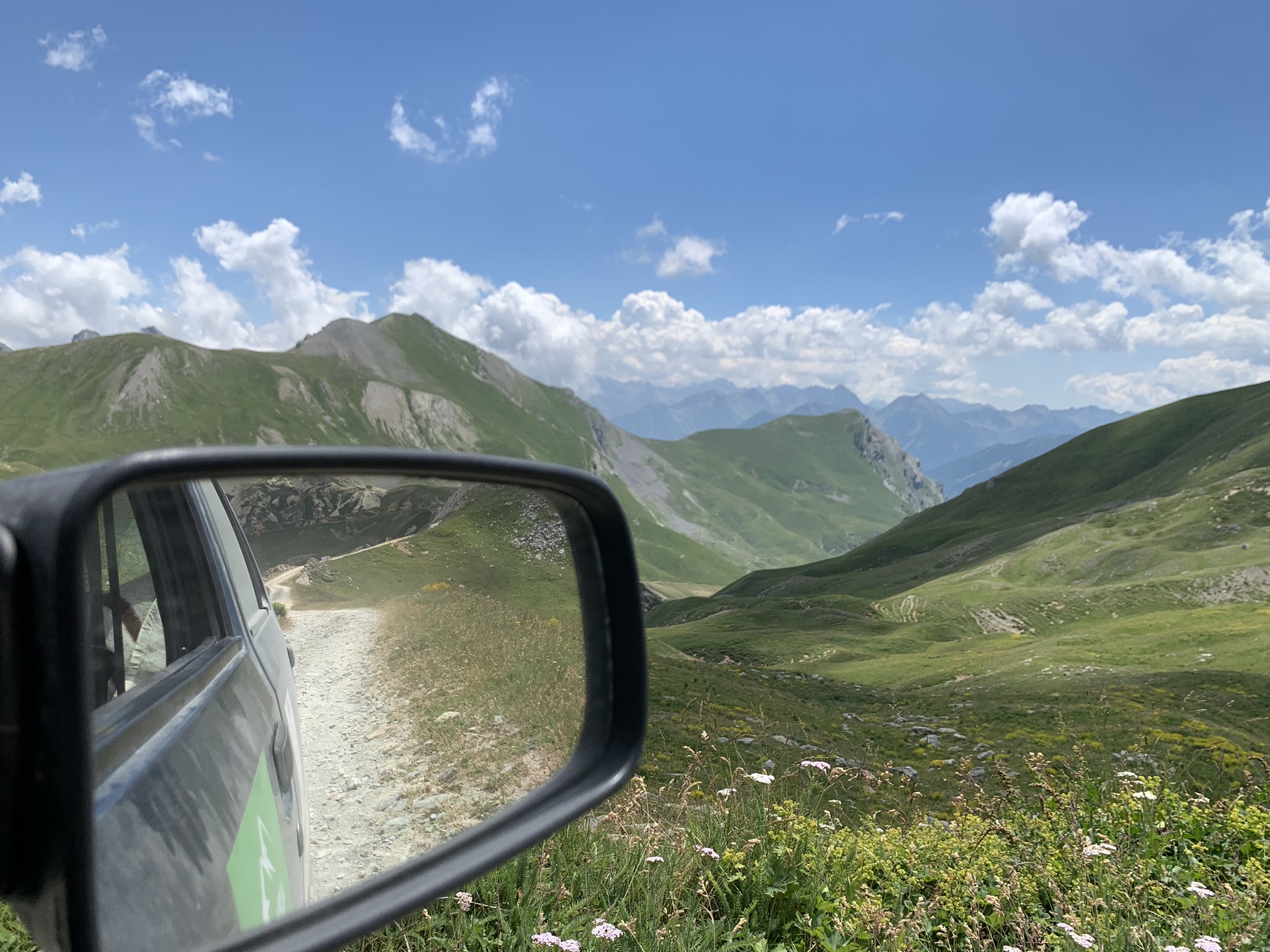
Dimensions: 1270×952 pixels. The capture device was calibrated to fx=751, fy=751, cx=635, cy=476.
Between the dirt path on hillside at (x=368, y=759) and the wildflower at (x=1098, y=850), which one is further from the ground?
the dirt path on hillside at (x=368, y=759)

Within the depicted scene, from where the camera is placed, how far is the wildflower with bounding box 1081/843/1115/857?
14.3ft

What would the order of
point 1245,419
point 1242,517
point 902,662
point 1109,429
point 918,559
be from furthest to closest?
point 1109,429 → point 1245,419 → point 918,559 → point 1242,517 → point 902,662

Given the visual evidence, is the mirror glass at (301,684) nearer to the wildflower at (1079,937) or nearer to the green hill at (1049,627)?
the wildflower at (1079,937)

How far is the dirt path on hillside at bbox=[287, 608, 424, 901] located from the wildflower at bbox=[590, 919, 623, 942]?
5.55 feet

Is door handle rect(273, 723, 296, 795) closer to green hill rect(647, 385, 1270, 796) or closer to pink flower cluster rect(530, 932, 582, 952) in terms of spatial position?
pink flower cluster rect(530, 932, 582, 952)

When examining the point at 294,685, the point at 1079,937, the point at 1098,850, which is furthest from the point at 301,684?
the point at 1098,850

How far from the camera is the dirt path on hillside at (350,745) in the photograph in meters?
1.92

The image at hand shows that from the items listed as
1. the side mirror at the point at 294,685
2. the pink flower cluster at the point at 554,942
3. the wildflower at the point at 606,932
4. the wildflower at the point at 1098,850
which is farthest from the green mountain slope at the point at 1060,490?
the side mirror at the point at 294,685

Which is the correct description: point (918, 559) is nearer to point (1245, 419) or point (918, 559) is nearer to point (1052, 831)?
point (1245, 419)

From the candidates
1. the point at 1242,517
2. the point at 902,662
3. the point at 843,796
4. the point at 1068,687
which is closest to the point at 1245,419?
the point at 1242,517

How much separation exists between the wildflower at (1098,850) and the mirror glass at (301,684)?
3.58 m

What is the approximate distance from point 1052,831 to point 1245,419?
475 ft

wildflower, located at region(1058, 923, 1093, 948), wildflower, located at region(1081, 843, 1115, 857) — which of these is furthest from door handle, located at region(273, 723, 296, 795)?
wildflower, located at region(1081, 843, 1115, 857)

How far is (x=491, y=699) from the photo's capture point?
7.60 ft
